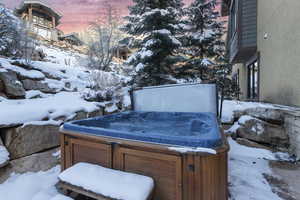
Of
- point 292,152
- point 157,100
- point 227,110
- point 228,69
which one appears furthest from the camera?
point 228,69

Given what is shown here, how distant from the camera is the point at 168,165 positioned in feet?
4.90

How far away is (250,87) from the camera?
6.59 meters

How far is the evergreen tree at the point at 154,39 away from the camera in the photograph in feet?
17.9

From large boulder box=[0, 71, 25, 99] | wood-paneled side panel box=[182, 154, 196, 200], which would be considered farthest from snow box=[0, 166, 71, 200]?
large boulder box=[0, 71, 25, 99]

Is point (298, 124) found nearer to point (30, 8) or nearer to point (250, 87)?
point (250, 87)

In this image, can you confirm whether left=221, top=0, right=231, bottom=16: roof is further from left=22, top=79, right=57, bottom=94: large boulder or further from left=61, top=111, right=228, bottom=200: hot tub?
left=61, top=111, right=228, bottom=200: hot tub

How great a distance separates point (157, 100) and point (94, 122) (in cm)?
164

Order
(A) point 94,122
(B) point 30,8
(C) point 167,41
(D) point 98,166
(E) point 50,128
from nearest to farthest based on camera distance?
(D) point 98,166 → (A) point 94,122 → (E) point 50,128 → (C) point 167,41 → (B) point 30,8

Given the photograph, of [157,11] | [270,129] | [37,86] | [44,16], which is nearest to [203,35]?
[157,11]

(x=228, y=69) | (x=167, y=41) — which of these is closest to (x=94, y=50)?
(x=167, y=41)

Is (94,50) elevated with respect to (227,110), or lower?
elevated

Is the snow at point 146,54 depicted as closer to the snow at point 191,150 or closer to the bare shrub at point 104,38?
the bare shrub at point 104,38

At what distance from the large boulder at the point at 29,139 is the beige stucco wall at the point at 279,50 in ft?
15.7

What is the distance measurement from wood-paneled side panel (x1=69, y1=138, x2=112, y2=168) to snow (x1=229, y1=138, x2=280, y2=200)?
59.7 inches
